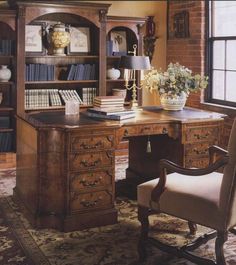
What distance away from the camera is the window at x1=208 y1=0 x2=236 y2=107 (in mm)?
5711

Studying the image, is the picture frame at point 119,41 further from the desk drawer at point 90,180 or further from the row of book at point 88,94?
the desk drawer at point 90,180

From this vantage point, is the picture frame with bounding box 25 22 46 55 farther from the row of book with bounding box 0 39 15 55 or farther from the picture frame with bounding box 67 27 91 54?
the picture frame with bounding box 67 27 91 54

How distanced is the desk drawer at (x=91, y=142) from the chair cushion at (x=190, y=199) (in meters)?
0.62

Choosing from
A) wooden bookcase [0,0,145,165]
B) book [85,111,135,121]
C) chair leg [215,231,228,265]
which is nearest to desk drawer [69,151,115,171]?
book [85,111,135,121]

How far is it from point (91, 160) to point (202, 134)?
3.37 feet

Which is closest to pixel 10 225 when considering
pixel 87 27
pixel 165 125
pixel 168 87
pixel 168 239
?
pixel 168 239

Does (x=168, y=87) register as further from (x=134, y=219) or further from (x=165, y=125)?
(x=134, y=219)

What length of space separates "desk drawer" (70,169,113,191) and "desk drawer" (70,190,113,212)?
0.17 ft

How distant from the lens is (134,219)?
148 inches

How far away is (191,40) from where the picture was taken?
6215mm

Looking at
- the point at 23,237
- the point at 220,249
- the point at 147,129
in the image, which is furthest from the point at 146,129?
the point at 220,249

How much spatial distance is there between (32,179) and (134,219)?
88cm

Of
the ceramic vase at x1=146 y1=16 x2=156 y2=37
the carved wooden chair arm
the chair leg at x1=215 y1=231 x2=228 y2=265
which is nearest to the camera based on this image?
the chair leg at x1=215 y1=231 x2=228 y2=265

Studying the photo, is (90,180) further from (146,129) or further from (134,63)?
(134,63)
